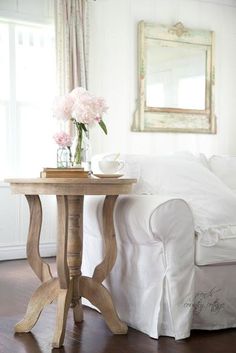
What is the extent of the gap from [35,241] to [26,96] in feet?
8.72

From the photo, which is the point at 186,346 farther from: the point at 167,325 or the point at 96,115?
the point at 96,115

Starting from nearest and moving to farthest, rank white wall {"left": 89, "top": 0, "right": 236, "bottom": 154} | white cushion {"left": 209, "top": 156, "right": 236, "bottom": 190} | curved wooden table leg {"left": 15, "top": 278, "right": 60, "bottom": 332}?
curved wooden table leg {"left": 15, "top": 278, "right": 60, "bottom": 332}
white cushion {"left": 209, "top": 156, "right": 236, "bottom": 190}
white wall {"left": 89, "top": 0, "right": 236, "bottom": 154}

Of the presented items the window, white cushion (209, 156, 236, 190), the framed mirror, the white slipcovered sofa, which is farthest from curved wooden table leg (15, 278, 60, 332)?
the framed mirror

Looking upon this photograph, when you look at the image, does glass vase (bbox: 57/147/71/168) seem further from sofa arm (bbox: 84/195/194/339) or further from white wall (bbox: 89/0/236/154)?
white wall (bbox: 89/0/236/154)

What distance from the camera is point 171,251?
2.67m

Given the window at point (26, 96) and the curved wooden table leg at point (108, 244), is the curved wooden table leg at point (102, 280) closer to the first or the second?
the curved wooden table leg at point (108, 244)

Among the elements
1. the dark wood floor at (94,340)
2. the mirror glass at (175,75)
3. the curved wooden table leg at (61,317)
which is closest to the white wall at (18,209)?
the mirror glass at (175,75)

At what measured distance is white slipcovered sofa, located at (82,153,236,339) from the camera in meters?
2.67

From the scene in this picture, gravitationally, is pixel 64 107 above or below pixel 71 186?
above

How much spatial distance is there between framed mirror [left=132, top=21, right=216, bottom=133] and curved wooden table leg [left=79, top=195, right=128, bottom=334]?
9.56 ft

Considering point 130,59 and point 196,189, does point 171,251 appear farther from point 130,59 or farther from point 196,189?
point 130,59

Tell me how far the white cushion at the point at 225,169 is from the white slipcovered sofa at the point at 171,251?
0.44m

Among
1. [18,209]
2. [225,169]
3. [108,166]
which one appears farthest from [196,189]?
[18,209]

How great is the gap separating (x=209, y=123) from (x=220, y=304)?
11.8ft
